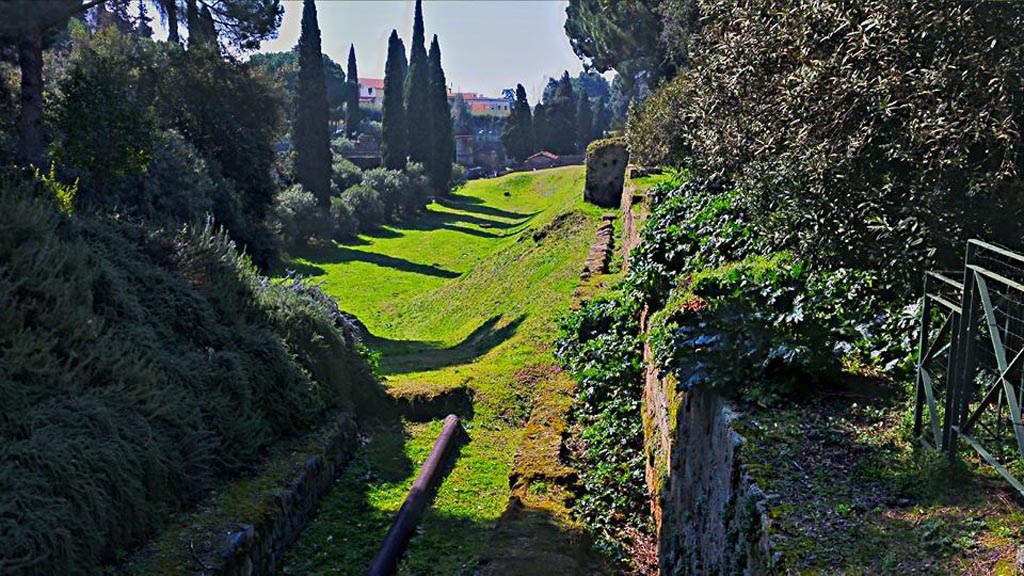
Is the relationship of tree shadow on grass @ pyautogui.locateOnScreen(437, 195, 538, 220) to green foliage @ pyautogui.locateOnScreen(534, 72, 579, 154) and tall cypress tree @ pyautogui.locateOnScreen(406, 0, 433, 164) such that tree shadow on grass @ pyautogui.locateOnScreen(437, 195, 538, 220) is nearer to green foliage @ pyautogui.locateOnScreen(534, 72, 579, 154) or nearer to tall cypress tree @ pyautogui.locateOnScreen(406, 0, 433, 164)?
tall cypress tree @ pyautogui.locateOnScreen(406, 0, 433, 164)

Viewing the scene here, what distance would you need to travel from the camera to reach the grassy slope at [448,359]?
25.2ft

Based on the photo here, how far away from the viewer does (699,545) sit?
16.5 feet

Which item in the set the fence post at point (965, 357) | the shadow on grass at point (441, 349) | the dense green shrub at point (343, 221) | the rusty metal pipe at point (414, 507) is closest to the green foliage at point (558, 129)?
the dense green shrub at point (343, 221)

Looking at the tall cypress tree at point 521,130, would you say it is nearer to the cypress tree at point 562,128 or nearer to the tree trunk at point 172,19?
the cypress tree at point 562,128

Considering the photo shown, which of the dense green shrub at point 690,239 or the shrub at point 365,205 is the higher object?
the dense green shrub at point 690,239

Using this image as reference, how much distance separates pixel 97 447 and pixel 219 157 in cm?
1544

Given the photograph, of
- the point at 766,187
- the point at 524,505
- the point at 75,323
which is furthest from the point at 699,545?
the point at 75,323

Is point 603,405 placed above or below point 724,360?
below

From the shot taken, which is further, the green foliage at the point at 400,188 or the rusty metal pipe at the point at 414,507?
the green foliage at the point at 400,188

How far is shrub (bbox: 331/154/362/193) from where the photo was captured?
153ft

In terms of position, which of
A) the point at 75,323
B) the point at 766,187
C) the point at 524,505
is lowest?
the point at 524,505

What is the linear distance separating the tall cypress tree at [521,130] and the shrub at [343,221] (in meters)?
38.5

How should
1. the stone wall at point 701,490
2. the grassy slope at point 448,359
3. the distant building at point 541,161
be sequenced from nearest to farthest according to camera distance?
1. the stone wall at point 701,490
2. the grassy slope at point 448,359
3. the distant building at point 541,161

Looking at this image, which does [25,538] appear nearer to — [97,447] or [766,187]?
[97,447]
